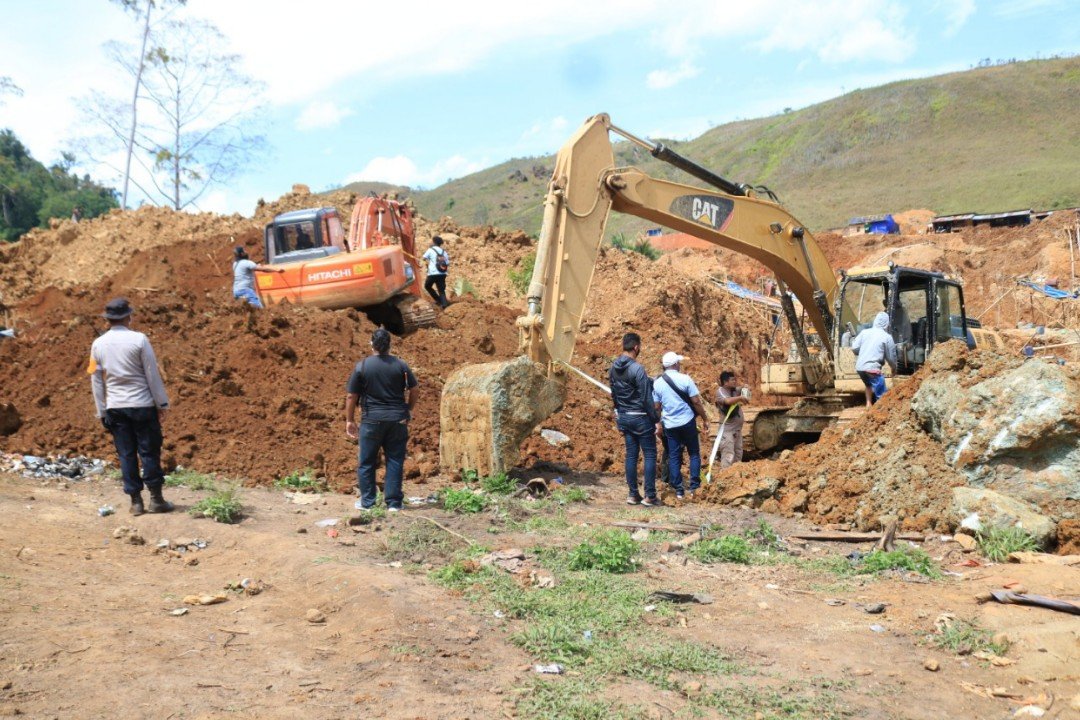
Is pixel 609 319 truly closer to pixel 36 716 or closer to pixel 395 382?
pixel 395 382

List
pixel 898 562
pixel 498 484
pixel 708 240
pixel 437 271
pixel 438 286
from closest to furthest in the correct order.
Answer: pixel 898 562 → pixel 498 484 → pixel 708 240 → pixel 437 271 → pixel 438 286

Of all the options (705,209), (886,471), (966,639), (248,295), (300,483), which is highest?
(705,209)

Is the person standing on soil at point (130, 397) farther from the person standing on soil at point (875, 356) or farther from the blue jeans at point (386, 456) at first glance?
the person standing on soil at point (875, 356)

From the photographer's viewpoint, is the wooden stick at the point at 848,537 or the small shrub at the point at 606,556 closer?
the small shrub at the point at 606,556

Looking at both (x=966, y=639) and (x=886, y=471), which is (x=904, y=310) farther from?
(x=966, y=639)

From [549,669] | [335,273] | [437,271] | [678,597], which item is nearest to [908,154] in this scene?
[437,271]

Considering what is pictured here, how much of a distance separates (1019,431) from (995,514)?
0.72 m

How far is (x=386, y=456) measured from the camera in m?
7.52

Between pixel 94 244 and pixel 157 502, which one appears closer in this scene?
pixel 157 502

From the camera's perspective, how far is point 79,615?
15.3 ft

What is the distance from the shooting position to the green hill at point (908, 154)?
176ft

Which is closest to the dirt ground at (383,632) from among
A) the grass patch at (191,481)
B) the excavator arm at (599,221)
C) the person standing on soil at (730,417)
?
the grass patch at (191,481)

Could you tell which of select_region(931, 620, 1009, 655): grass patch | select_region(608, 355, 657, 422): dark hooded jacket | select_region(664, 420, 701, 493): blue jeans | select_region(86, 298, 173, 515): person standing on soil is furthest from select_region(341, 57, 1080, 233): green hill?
select_region(86, 298, 173, 515): person standing on soil

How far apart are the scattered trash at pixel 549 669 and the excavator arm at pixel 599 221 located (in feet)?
15.5
